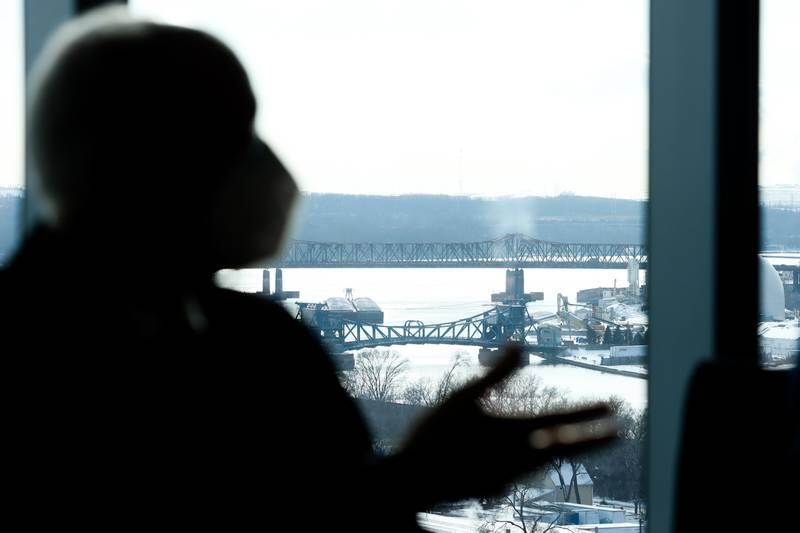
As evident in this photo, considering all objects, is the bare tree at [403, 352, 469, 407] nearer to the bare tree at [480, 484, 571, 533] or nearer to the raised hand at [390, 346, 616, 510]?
the bare tree at [480, 484, 571, 533]

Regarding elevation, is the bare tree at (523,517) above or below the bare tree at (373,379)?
below

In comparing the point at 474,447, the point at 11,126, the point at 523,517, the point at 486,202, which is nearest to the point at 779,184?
the point at 486,202

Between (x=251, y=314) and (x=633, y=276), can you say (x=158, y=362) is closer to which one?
(x=251, y=314)

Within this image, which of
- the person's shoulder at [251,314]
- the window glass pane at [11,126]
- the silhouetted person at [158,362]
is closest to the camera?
the silhouetted person at [158,362]

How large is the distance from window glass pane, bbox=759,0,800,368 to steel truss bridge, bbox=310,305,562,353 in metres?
0.41

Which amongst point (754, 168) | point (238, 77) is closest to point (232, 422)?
point (238, 77)

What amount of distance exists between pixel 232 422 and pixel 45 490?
0.15 metres

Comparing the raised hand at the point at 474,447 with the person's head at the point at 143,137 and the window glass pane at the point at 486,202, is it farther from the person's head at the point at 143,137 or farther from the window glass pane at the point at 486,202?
the window glass pane at the point at 486,202

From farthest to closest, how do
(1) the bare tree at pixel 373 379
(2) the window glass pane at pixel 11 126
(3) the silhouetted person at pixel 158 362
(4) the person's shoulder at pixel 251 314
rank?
(1) the bare tree at pixel 373 379, (2) the window glass pane at pixel 11 126, (4) the person's shoulder at pixel 251 314, (3) the silhouetted person at pixel 158 362

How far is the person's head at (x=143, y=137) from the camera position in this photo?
694 millimetres

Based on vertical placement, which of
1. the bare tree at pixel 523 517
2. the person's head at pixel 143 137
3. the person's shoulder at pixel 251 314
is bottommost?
the bare tree at pixel 523 517

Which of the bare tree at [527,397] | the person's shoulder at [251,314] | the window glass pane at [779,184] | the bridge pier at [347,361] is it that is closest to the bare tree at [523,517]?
the bare tree at [527,397]

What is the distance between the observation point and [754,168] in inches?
59.1

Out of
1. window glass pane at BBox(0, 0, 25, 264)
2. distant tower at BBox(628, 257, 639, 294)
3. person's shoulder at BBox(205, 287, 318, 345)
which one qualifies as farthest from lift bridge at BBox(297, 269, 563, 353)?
person's shoulder at BBox(205, 287, 318, 345)
